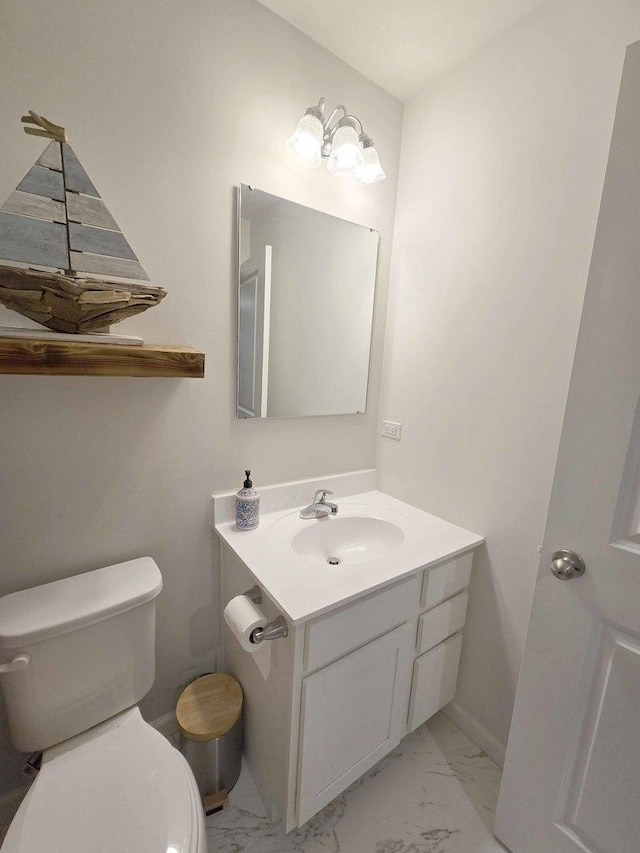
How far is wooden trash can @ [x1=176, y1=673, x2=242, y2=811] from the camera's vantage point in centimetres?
112

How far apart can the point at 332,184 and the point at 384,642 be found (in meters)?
1.56

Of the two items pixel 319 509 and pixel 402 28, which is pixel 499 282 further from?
pixel 319 509

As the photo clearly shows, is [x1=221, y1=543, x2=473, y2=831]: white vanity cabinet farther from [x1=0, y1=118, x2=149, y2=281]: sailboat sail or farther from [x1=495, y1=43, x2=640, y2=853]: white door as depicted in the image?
[x1=0, y1=118, x2=149, y2=281]: sailboat sail

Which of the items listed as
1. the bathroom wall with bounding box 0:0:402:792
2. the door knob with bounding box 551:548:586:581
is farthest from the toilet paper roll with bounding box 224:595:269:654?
the door knob with bounding box 551:548:586:581

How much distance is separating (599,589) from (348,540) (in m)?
0.78

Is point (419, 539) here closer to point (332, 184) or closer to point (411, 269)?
point (411, 269)

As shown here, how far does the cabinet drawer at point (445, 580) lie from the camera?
1173 mm

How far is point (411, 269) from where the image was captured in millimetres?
1488

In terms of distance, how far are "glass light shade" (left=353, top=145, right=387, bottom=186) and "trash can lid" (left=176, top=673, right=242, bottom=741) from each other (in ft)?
5.99

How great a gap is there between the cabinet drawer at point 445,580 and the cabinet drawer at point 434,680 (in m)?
0.21

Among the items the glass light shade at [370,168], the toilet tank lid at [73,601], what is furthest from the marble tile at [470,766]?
the glass light shade at [370,168]

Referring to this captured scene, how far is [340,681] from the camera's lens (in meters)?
0.99

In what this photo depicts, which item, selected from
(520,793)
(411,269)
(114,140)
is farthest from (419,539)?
(114,140)

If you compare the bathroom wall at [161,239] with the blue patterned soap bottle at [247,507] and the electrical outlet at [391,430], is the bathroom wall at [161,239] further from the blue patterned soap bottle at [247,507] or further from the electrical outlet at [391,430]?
the electrical outlet at [391,430]
